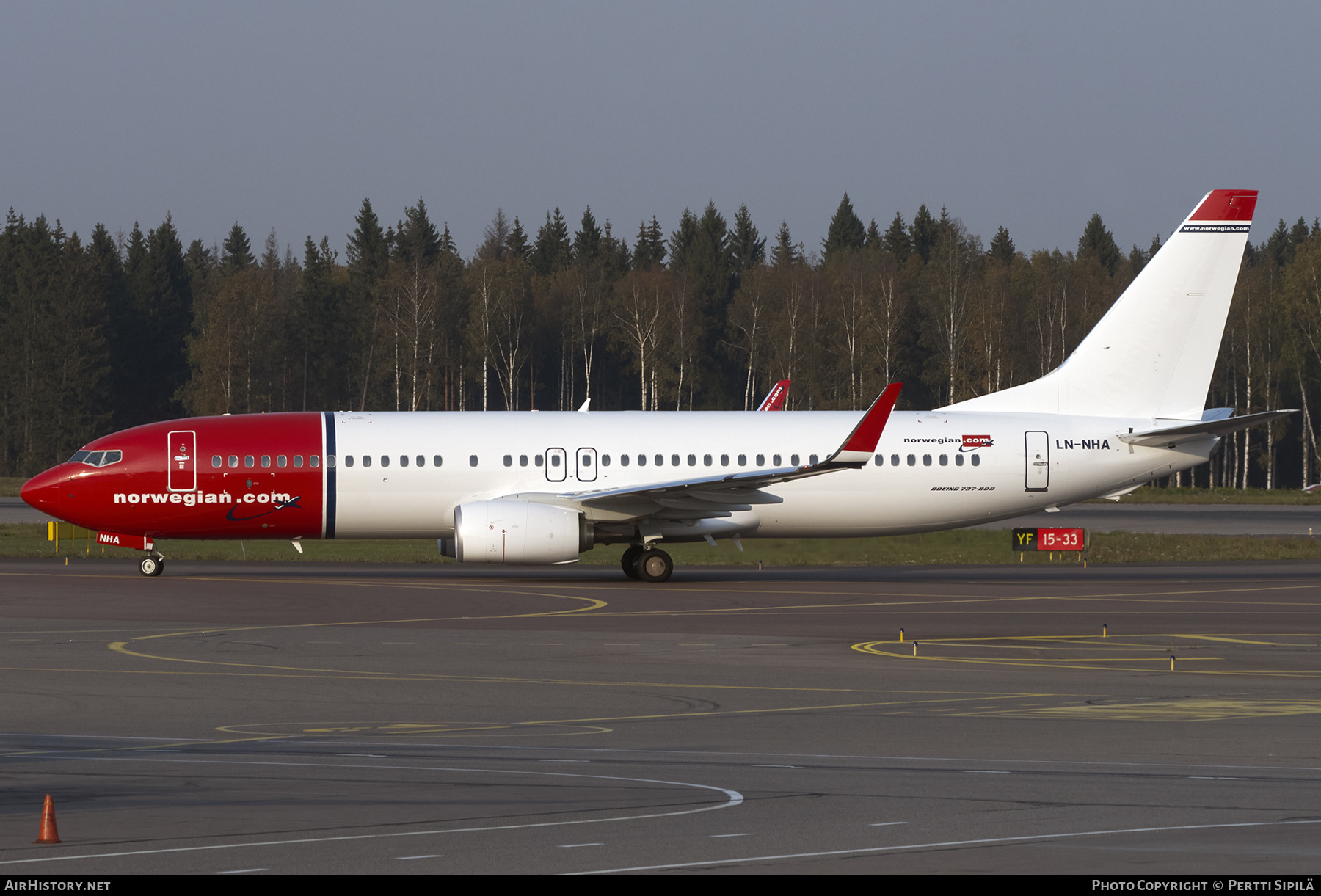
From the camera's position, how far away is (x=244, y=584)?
101ft

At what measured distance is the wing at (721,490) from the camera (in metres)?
30.5

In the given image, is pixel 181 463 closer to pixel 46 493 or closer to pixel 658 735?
pixel 46 493

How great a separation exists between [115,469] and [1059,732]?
2426 cm

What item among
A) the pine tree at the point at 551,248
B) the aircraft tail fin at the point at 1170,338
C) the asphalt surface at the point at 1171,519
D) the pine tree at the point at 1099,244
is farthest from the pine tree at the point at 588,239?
the aircraft tail fin at the point at 1170,338

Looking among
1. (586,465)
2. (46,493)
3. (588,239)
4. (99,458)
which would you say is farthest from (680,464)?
(588,239)

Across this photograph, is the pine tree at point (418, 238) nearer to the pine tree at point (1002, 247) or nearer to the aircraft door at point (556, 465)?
the pine tree at point (1002, 247)

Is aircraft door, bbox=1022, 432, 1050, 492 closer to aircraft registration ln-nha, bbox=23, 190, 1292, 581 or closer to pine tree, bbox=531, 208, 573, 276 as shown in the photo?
aircraft registration ln-nha, bbox=23, 190, 1292, 581

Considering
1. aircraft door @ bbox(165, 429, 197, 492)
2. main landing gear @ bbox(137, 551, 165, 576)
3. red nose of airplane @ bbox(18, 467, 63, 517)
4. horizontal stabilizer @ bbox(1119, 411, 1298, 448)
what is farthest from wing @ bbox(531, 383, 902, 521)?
red nose of airplane @ bbox(18, 467, 63, 517)

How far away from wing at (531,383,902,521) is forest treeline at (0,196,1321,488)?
63.6 m

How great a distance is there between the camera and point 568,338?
117 m

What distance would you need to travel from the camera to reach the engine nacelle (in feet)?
100

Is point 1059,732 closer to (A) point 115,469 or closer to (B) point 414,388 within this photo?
(A) point 115,469

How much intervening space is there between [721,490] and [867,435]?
3.30 m
